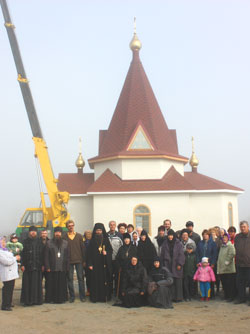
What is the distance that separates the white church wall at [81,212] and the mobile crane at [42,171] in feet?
15.5

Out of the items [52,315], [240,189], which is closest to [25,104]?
[52,315]

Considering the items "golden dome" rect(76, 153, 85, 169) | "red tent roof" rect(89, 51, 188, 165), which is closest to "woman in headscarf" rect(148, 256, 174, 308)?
"red tent roof" rect(89, 51, 188, 165)

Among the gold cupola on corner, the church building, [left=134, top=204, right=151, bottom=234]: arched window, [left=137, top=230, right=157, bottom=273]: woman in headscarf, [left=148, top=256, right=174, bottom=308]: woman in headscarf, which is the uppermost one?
the gold cupola on corner

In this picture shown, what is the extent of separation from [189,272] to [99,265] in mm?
1744

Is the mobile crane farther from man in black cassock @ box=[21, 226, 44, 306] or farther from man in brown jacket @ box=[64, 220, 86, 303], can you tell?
A: man in black cassock @ box=[21, 226, 44, 306]

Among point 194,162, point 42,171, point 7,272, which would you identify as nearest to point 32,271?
point 7,272

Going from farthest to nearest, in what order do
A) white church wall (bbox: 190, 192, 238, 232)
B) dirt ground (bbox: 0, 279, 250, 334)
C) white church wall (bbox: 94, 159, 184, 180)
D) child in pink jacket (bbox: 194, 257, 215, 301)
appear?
white church wall (bbox: 94, 159, 184, 180)
white church wall (bbox: 190, 192, 238, 232)
child in pink jacket (bbox: 194, 257, 215, 301)
dirt ground (bbox: 0, 279, 250, 334)

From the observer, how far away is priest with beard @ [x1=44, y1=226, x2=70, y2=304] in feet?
25.1

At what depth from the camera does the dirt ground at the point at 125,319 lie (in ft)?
18.9

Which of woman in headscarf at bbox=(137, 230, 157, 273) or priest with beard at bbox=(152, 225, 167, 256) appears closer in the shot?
woman in headscarf at bbox=(137, 230, 157, 273)

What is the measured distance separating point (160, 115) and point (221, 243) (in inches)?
565

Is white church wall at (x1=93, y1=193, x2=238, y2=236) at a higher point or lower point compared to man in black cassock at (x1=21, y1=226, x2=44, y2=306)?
higher

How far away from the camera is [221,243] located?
8016 mm

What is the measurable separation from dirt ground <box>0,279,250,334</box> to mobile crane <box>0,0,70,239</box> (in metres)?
7.01
